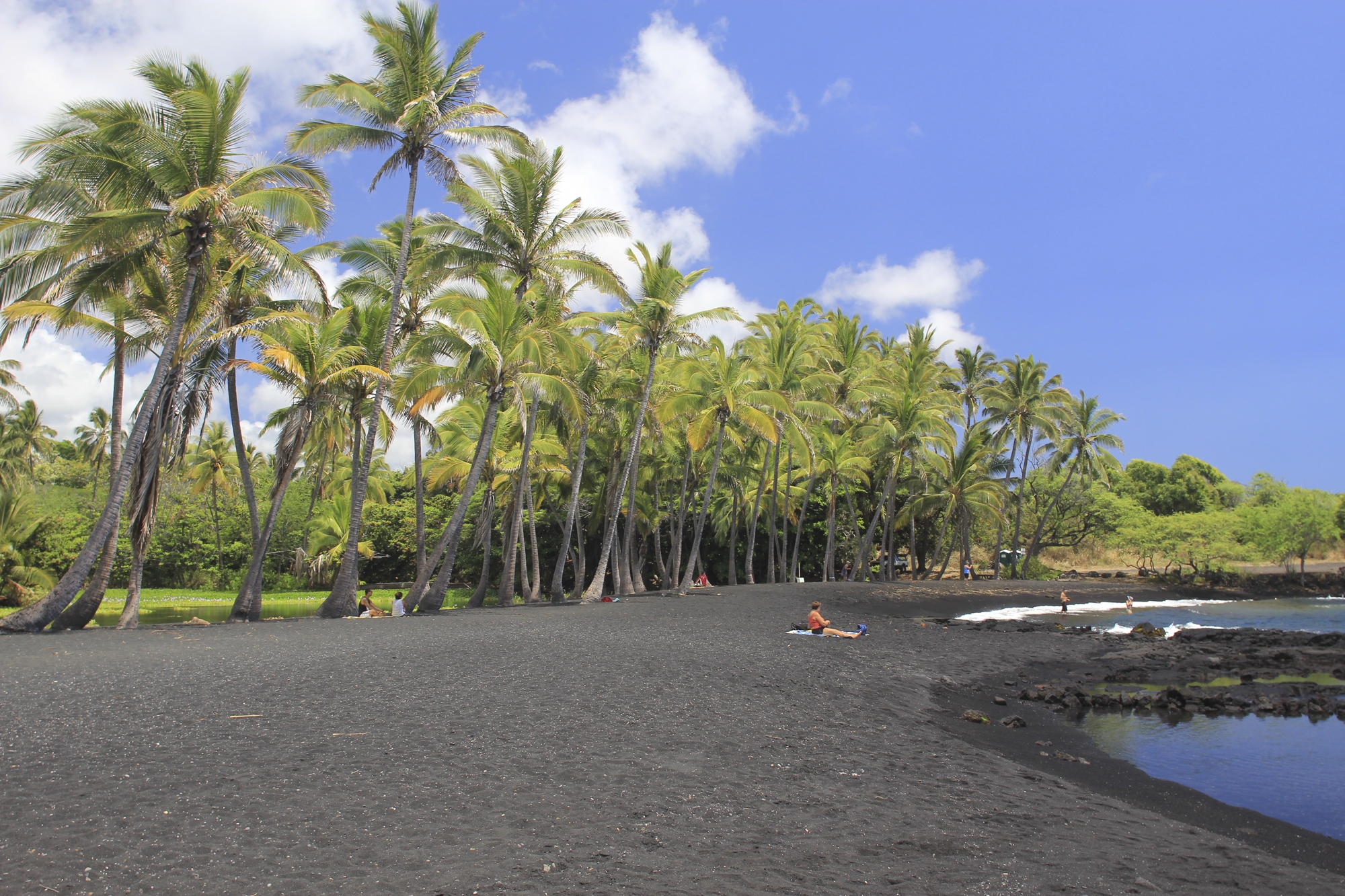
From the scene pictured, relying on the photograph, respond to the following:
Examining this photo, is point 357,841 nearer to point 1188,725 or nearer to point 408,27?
point 1188,725

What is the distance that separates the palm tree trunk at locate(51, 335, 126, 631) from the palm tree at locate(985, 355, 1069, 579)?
118 ft

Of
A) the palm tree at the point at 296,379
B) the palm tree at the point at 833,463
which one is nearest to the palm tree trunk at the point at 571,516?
the palm tree at the point at 296,379

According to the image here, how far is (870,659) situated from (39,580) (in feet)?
90.1

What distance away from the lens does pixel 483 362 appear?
1933 cm

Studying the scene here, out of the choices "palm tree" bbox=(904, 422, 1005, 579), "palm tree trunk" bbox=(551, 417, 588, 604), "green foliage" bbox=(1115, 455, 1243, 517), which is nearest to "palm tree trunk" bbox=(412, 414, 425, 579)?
"palm tree trunk" bbox=(551, 417, 588, 604)

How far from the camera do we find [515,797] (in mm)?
5625

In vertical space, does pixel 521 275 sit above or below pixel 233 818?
above

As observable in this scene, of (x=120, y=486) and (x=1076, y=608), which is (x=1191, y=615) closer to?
(x=1076, y=608)

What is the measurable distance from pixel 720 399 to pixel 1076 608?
1672 centimetres

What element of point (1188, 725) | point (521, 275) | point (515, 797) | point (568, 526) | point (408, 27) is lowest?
point (1188, 725)

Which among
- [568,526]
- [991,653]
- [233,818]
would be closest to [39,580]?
[568,526]

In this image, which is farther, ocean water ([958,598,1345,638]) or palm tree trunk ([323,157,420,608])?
ocean water ([958,598,1345,638])

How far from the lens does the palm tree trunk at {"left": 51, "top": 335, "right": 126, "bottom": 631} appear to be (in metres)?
14.2

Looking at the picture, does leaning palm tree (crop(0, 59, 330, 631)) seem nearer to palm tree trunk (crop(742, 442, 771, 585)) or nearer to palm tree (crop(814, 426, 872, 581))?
palm tree trunk (crop(742, 442, 771, 585))
